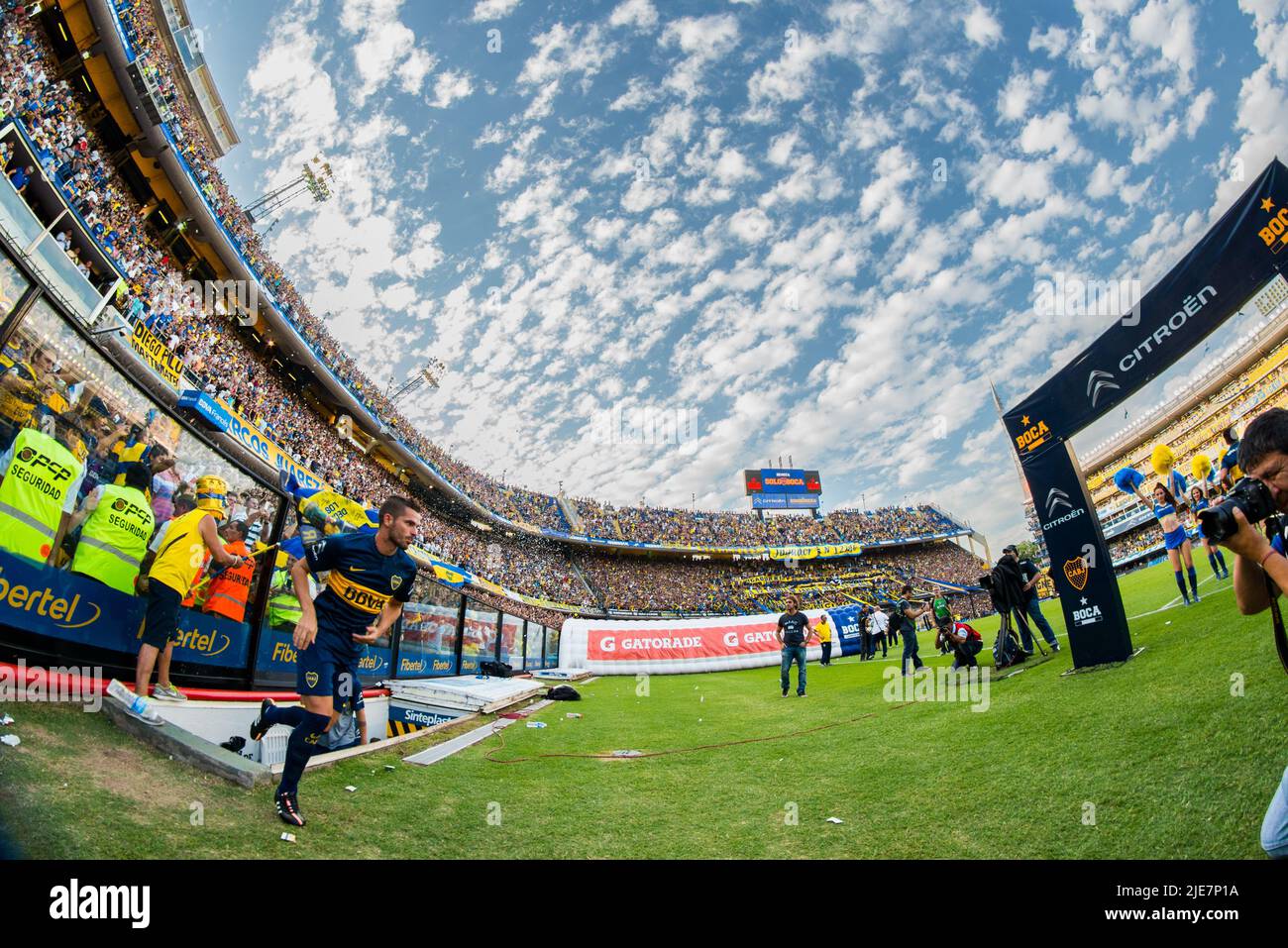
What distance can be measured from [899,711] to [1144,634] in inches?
137

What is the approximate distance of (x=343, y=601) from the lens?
372 cm

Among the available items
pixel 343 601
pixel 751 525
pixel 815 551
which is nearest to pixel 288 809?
pixel 343 601

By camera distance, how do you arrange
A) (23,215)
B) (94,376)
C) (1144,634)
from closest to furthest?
(94,376)
(1144,634)
(23,215)

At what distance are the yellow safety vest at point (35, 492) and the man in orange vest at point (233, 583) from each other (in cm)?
127

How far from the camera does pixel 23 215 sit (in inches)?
326

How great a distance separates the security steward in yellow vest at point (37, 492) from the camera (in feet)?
11.3

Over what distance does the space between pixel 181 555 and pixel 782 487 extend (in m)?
51.9

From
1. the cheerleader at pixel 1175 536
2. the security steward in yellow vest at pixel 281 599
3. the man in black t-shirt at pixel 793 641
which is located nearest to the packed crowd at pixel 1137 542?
the cheerleader at pixel 1175 536

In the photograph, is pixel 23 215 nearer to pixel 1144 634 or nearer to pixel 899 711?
pixel 899 711

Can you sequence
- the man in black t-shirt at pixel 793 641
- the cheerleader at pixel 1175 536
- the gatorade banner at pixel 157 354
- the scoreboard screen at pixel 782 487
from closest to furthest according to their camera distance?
1. the cheerleader at pixel 1175 536
2. the man in black t-shirt at pixel 793 641
3. the gatorade banner at pixel 157 354
4. the scoreboard screen at pixel 782 487

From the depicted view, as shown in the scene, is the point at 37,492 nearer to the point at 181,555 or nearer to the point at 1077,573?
the point at 181,555

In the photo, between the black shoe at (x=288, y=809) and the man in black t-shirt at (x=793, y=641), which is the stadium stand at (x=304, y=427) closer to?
the black shoe at (x=288, y=809)
